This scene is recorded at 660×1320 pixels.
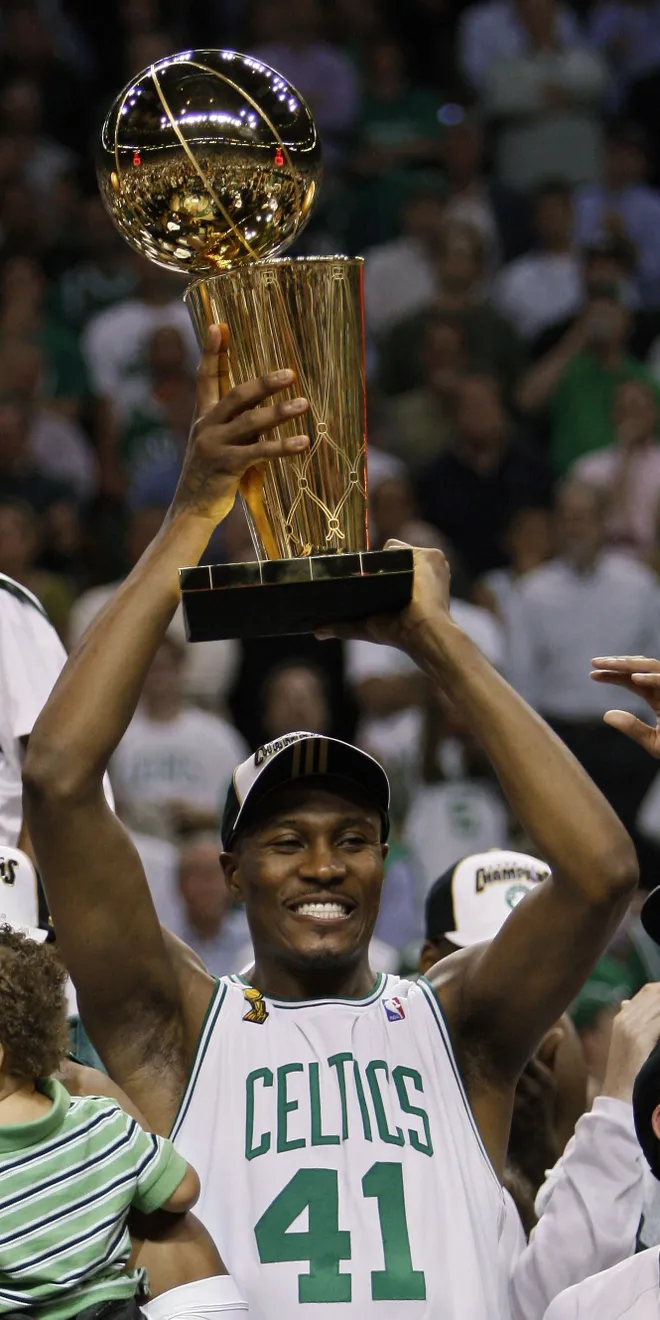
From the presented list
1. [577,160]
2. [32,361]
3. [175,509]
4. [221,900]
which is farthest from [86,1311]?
[577,160]

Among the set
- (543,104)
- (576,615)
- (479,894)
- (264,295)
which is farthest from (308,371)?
(543,104)

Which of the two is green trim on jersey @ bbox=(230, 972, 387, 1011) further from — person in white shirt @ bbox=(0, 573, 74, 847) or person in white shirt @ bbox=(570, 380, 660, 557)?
person in white shirt @ bbox=(570, 380, 660, 557)

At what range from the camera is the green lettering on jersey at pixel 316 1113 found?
3.06 metres

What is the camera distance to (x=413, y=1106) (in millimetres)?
3141

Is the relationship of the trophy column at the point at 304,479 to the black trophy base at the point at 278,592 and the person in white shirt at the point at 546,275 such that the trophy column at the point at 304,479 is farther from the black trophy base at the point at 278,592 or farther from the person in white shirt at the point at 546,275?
the person in white shirt at the point at 546,275

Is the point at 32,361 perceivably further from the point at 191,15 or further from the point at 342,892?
the point at 342,892

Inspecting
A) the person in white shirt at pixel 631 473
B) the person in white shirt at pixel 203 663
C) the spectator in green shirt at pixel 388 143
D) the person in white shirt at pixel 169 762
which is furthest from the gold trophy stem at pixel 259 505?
the spectator in green shirt at pixel 388 143

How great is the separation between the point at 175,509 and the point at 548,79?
826 centimetres

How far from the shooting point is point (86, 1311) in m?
2.66

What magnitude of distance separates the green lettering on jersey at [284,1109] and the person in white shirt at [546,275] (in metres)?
7.00

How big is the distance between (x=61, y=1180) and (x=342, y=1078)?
597 mm

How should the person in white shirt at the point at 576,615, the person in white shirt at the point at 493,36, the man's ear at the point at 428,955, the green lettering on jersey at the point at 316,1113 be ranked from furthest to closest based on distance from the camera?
the person in white shirt at the point at 493,36 → the person in white shirt at the point at 576,615 → the man's ear at the point at 428,955 → the green lettering on jersey at the point at 316,1113

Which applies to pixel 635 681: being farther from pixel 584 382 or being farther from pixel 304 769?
pixel 584 382

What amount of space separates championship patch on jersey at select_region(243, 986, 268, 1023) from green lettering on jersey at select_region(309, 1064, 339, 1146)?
5.5 inches
